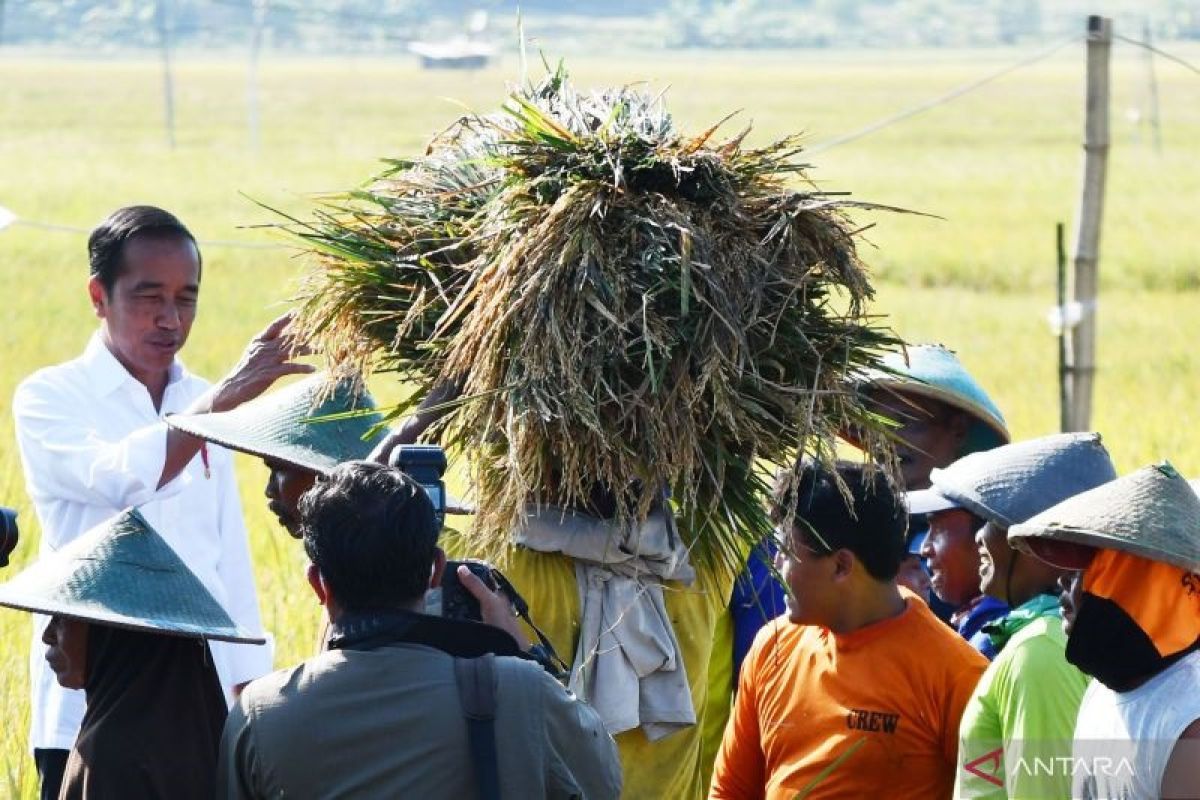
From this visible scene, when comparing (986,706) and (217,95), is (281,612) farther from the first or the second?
(217,95)

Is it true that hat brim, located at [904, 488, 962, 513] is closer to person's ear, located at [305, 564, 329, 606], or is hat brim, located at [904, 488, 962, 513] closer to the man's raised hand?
the man's raised hand

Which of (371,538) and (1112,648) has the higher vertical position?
(371,538)

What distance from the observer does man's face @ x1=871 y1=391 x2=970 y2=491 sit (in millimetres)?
4344

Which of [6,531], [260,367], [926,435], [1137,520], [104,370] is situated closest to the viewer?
[1137,520]

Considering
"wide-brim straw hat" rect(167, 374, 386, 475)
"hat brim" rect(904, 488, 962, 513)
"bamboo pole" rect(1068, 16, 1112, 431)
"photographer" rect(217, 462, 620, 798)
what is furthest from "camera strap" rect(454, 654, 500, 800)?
"bamboo pole" rect(1068, 16, 1112, 431)

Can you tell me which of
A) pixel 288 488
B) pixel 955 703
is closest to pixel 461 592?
pixel 288 488

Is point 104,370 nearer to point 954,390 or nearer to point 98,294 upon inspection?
point 98,294

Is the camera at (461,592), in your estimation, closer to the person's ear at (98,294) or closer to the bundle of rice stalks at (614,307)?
the bundle of rice stalks at (614,307)

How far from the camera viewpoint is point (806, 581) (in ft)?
11.6

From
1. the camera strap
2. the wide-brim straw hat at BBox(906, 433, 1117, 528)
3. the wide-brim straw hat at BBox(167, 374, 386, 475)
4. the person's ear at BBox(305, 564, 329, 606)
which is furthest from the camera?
the wide-brim straw hat at BBox(906, 433, 1117, 528)

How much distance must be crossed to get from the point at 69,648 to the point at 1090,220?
229 inches

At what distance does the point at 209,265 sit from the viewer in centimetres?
1795

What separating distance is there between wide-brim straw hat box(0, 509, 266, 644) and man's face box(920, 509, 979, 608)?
148cm

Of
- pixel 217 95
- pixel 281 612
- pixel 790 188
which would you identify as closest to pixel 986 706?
pixel 790 188
